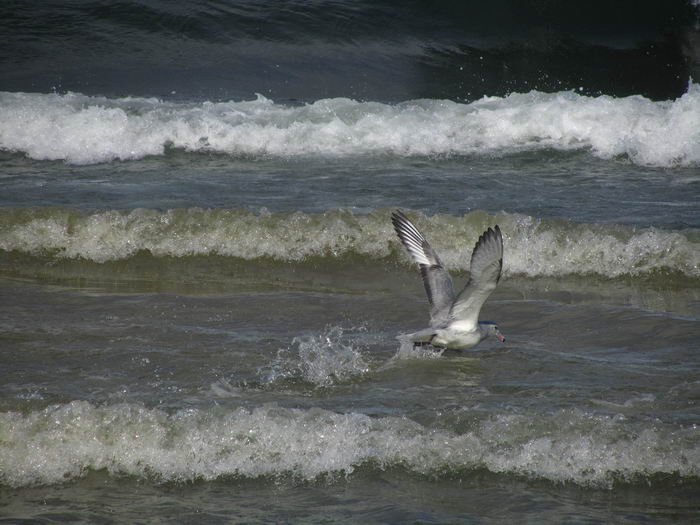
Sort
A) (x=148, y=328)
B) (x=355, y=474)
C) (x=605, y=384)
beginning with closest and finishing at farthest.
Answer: (x=355, y=474) < (x=605, y=384) < (x=148, y=328)

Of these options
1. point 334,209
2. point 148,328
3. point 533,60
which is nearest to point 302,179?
point 334,209

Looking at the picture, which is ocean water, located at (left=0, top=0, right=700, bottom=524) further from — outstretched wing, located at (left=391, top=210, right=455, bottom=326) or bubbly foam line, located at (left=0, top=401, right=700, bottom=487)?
outstretched wing, located at (left=391, top=210, right=455, bottom=326)

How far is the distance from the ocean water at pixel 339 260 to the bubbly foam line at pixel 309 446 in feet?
0.04

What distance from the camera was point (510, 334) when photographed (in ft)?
21.3

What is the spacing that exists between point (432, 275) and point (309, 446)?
221cm

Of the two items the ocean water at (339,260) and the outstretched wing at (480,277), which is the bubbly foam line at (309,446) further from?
the outstretched wing at (480,277)

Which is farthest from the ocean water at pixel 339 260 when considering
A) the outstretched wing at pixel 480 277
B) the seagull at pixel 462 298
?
the outstretched wing at pixel 480 277

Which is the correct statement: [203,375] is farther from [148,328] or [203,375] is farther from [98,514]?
[98,514]

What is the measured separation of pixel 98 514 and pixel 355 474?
3.94ft

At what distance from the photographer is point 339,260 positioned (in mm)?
8398

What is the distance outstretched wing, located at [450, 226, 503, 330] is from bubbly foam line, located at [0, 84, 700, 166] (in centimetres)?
576

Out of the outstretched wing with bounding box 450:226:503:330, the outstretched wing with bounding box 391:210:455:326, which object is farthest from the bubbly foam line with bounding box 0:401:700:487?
the outstretched wing with bounding box 391:210:455:326

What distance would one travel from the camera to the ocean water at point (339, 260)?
453cm

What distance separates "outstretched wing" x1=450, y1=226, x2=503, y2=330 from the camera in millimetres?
5875
